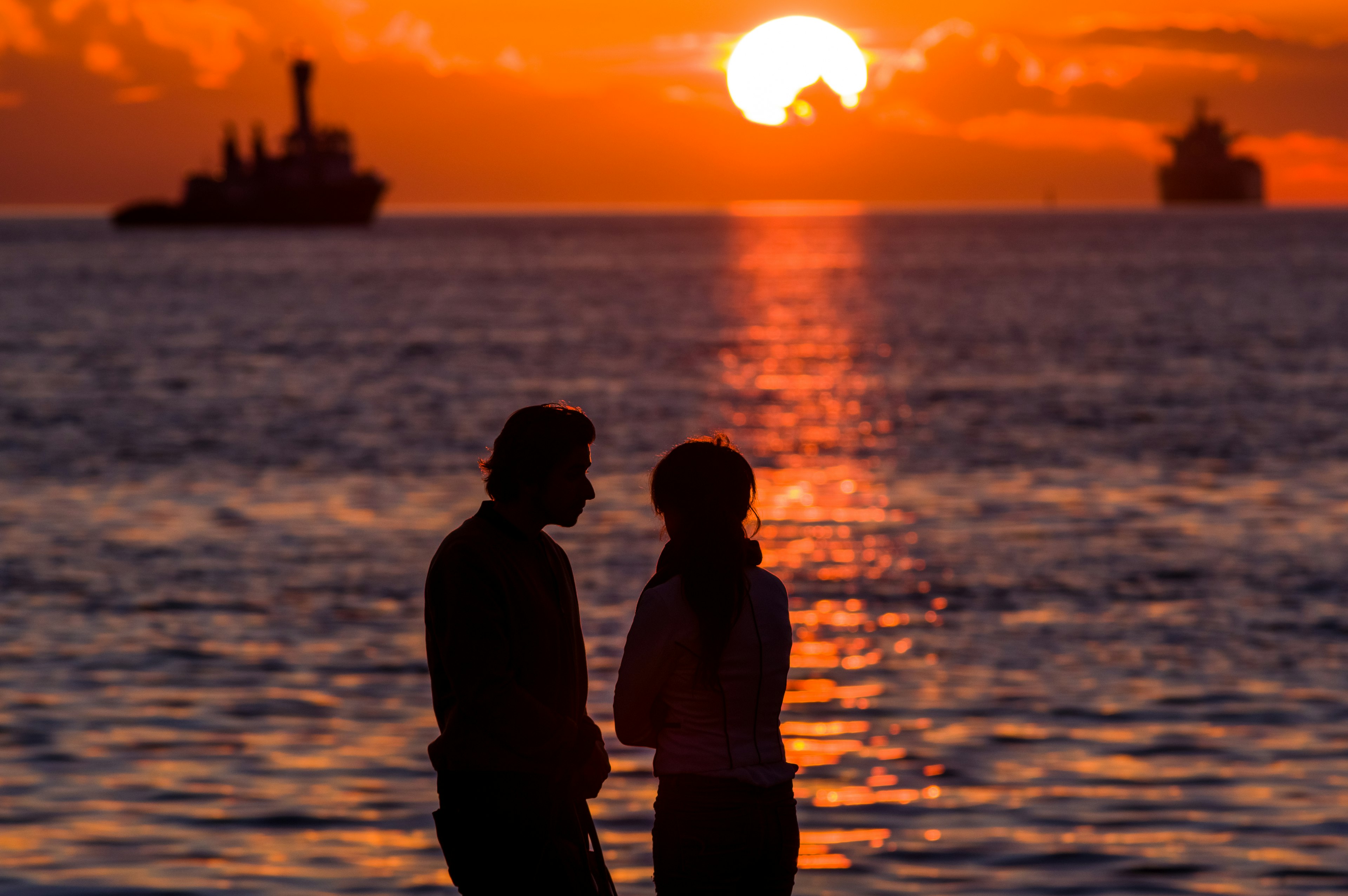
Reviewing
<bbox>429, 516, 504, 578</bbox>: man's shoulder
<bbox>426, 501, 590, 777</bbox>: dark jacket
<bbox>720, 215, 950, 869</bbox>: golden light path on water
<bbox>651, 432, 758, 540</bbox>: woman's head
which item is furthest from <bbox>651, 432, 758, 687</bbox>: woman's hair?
<bbox>720, 215, 950, 869</bbox>: golden light path on water

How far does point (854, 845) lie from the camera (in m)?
9.02

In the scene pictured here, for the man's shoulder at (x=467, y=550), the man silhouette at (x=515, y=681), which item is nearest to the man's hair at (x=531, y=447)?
the man silhouette at (x=515, y=681)

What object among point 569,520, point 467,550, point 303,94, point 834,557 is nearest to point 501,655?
point 467,550

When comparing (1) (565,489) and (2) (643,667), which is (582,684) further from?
(1) (565,489)

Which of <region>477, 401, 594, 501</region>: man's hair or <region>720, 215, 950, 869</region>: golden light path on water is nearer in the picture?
<region>477, 401, 594, 501</region>: man's hair

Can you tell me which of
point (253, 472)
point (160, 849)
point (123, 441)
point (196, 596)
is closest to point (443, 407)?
point (123, 441)

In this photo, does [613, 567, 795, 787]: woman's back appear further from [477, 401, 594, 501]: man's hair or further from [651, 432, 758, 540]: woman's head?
[477, 401, 594, 501]: man's hair

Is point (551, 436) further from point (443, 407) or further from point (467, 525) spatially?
point (443, 407)

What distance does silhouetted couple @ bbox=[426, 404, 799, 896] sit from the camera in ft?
13.1

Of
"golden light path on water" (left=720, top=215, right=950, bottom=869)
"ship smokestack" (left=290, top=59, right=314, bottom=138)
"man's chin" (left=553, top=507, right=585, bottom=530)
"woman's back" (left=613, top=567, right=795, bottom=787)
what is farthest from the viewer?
"ship smokestack" (left=290, top=59, right=314, bottom=138)

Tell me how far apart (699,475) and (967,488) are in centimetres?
2026

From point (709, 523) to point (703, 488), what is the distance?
0.08 metres

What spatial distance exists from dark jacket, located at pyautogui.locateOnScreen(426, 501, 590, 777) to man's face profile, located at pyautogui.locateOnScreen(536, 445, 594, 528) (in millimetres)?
94

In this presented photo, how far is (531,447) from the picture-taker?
4.02 m
